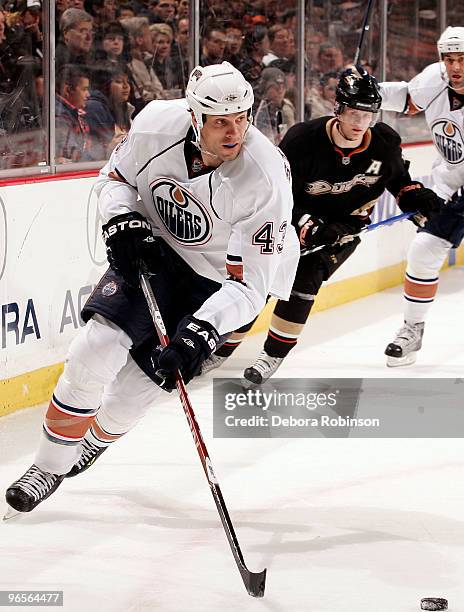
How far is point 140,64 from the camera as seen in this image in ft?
16.9

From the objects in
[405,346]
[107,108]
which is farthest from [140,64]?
[405,346]

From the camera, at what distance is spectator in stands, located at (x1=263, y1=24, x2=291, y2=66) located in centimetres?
615

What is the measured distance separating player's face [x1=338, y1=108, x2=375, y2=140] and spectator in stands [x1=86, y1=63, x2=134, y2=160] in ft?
3.83

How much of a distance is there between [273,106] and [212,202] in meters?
Answer: 3.41

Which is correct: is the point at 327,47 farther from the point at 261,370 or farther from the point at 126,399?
the point at 126,399

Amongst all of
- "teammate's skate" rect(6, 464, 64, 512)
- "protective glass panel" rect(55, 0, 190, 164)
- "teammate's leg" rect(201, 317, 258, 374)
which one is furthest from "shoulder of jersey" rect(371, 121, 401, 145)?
"teammate's skate" rect(6, 464, 64, 512)

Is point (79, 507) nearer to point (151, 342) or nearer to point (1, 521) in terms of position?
point (1, 521)

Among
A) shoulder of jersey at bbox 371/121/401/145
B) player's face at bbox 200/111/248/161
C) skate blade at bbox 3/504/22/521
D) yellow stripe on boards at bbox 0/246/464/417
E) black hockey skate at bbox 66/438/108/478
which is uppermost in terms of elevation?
player's face at bbox 200/111/248/161

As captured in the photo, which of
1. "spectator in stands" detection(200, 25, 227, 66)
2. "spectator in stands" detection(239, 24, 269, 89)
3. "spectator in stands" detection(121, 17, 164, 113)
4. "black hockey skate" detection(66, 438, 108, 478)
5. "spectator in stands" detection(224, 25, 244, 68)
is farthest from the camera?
"spectator in stands" detection(239, 24, 269, 89)

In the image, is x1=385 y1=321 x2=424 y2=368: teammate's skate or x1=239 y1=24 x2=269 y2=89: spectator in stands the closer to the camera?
x1=385 y1=321 x2=424 y2=368: teammate's skate

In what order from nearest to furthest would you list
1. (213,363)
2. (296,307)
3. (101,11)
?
(296,307) < (213,363) < (101,11)

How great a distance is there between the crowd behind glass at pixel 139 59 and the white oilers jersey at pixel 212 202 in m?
1.41

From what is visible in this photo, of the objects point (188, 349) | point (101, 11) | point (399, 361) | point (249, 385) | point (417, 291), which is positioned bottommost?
point (399, 361)

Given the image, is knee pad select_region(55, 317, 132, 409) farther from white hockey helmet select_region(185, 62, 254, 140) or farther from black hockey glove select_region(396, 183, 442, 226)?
black hockey glove select_region(396, 183, 442, 226)
